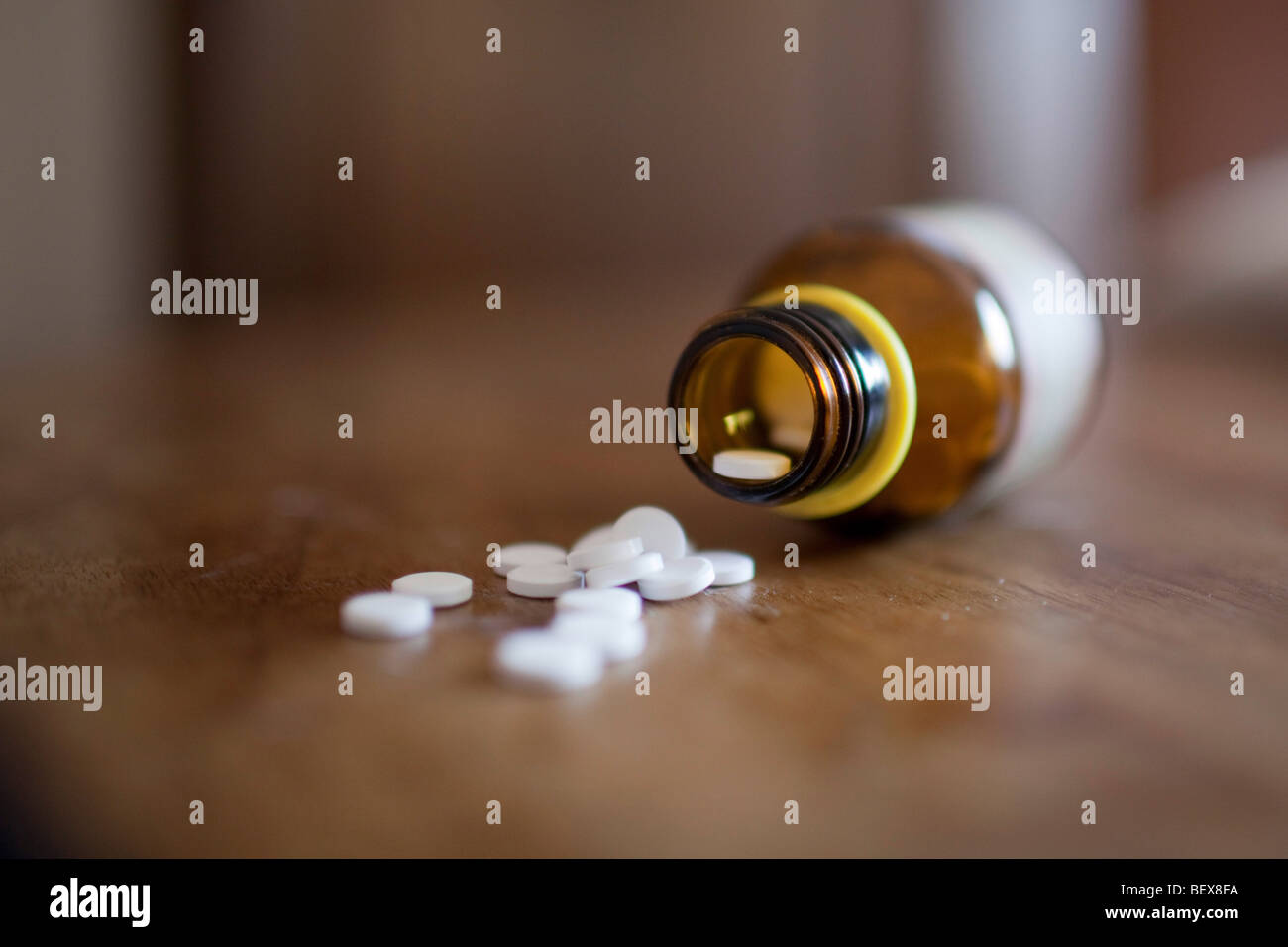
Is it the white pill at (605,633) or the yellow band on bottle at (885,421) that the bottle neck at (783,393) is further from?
the white pill at (605,633)

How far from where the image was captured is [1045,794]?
0.56 metres

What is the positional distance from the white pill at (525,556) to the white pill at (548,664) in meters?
0.19

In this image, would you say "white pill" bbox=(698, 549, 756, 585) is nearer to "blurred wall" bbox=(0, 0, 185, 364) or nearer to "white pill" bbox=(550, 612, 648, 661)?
"white pill" bbox=(550, 612, 648, 661)

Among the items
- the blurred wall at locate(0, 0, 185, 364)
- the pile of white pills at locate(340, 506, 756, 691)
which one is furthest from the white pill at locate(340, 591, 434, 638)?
the blurred wall at locate(0, 0, 185, 364)

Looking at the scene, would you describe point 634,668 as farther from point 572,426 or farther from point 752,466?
point 572,426

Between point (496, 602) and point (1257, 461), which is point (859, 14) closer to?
point (1257, 461)

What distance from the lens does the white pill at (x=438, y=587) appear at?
2.68ft

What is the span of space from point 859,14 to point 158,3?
5.56ft

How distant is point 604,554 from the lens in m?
0.87

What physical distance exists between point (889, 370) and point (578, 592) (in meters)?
0.30

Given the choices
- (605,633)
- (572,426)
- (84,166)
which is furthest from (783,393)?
(84,166)
